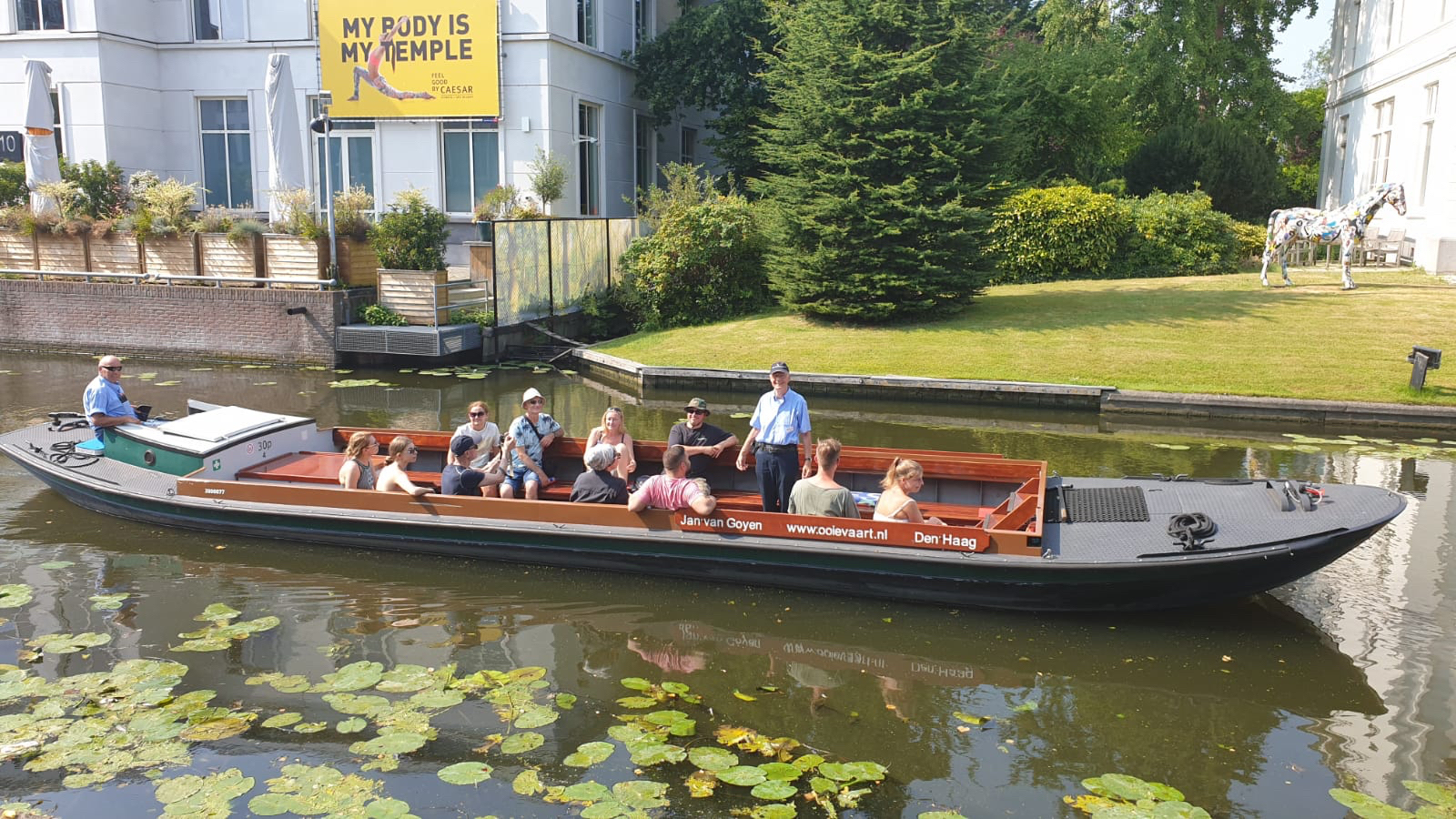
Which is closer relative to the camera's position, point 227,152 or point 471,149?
point 471,149

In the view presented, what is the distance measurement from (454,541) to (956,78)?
47.3 ft

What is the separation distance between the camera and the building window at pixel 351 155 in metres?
27.2

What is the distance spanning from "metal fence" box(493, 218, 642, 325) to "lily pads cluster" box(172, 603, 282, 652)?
40.3ft

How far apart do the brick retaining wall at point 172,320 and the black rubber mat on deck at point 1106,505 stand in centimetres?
1496

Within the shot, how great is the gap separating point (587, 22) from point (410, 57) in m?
4.59

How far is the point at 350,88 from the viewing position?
2655cm

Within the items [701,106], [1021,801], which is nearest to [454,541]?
[1021,801]

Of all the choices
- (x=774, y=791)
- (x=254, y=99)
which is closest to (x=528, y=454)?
(x=774, y=791)

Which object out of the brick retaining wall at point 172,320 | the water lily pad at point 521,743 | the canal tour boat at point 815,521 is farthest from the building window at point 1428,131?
the water lily pad at point 521,743

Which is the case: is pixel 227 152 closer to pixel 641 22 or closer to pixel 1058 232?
pixel 641 22

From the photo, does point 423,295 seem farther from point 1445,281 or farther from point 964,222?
point 1445,281

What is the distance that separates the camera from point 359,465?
33.1ft

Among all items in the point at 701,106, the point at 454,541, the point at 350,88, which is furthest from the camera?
the point at 701,106

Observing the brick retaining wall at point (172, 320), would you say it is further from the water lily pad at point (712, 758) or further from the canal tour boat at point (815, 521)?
the water lily pad at point (712, 758)
